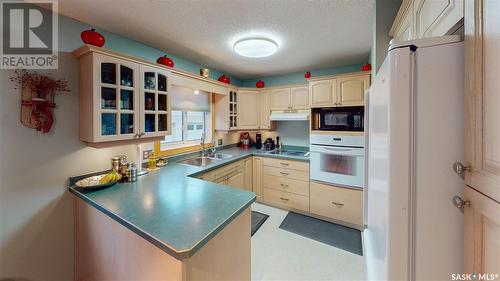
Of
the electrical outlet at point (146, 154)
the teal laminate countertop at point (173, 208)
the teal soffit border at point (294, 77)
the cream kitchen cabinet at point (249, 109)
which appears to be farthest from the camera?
the cream kitchen cabinet at point (249, 109)

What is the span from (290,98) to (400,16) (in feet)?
6.75

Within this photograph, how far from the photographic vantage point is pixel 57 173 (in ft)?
5.12

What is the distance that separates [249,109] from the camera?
3508 mm

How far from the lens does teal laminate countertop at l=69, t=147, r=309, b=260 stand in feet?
2.99

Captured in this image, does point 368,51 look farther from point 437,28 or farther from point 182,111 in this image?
point 182,111

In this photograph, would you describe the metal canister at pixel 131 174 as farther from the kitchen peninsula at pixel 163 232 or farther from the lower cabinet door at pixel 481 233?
the lower cabinet door at pixel 481 233

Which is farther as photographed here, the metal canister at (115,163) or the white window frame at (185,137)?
the white window frame at (185,137)

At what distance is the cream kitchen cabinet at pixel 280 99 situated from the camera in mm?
3271

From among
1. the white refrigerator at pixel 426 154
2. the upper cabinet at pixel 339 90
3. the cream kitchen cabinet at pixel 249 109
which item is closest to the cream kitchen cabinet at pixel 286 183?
the cream kitchen cabinet at pixel 249 109

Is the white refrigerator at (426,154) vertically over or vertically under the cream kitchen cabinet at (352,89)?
under

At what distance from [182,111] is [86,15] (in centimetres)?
143

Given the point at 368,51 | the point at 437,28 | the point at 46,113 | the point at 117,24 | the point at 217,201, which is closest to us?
the point at 437,28

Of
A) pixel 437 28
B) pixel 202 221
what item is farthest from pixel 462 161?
pixel 202 221

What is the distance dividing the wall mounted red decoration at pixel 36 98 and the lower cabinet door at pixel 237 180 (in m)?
1.90
